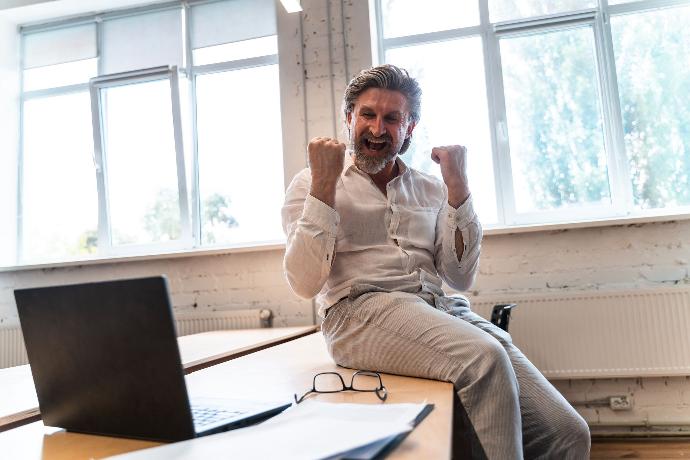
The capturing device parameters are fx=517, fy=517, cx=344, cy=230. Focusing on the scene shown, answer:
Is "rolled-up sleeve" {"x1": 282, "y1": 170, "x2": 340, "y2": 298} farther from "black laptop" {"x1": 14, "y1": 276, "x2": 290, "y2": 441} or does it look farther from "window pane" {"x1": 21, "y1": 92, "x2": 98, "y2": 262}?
"window pane" {"x1": 21, "y1": 92, "x2": 98, "y2": 262}

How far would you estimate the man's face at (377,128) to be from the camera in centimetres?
151

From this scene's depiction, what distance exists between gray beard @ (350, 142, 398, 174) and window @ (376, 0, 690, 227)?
1.58m

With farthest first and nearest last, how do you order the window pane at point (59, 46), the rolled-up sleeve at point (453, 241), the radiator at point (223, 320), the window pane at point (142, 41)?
the window pane at point (59, 46) → the window pane at point (142, 41) → the radiator at point (223, 320) → the rolled-up sleeve at point (453, 241)

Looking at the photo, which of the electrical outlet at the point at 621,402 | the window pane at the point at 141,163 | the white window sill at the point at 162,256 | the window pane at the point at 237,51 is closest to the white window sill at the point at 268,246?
the white window sill at the point at 162,256

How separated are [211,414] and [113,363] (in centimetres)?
18

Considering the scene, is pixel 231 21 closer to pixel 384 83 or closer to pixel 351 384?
pixel 384 83

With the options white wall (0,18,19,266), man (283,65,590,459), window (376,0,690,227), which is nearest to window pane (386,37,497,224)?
window (376,0,690,227)

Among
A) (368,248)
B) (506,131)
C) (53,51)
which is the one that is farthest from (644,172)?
(53,51)

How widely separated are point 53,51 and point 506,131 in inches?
127

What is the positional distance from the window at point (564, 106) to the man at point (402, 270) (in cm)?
147

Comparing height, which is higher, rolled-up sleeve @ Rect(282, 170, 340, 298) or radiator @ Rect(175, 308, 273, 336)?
rolled-up sleeve @ Rect(282, 170, 340, 298)

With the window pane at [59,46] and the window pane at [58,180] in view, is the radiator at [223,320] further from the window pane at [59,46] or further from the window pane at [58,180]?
the window pane at [59,46]

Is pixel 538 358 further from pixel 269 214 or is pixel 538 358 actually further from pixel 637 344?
pixel 269 214

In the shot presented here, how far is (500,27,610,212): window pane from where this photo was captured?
2.88m
